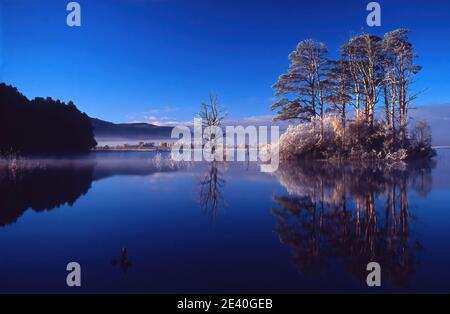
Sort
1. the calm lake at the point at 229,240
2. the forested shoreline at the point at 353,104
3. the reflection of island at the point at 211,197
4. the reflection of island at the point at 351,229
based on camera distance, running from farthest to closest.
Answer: the forested shoreline at the point at 353,104 → the reflection of island at the point at 211,197 → the reflection of island at the point at 351,229 → the calm lake at the point at 229,240

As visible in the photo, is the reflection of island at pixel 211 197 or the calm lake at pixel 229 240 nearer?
the calm lake at pixel 229 240

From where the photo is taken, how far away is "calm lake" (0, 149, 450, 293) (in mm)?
4113

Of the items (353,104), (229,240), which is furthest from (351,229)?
(353,104)

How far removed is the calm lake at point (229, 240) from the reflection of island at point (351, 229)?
0.07 feet

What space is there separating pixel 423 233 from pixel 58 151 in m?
53.7

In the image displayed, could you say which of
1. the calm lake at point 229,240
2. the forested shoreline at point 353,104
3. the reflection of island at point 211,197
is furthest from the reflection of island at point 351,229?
the forested shoreline at point 353,104

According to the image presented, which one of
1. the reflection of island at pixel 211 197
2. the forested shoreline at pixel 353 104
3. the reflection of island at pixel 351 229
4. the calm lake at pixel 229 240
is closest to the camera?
the calm lake at pixel 229 240

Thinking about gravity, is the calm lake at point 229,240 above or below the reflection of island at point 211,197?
below

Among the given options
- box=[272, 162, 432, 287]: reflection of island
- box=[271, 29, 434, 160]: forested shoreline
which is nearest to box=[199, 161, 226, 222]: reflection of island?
box=[272, 162, 432, 287]: reflection of island

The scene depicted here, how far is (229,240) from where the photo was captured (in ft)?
19.0

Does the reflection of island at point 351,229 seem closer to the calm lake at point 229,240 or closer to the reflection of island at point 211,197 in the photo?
the calm lake at point 229,240

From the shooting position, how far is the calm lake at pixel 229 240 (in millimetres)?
4113
